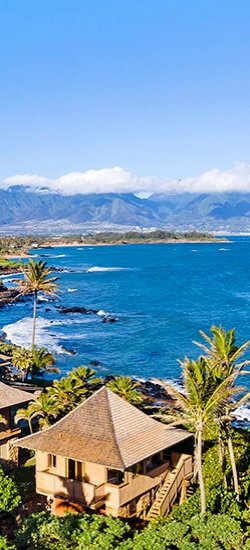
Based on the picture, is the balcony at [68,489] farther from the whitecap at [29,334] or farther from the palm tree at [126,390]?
the whitecap at [29,334]

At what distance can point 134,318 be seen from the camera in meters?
86.7

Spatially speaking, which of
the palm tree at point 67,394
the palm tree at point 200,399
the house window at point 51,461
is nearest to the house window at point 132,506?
the palm tree at point 200,399

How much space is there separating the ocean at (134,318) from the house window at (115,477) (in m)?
32.5

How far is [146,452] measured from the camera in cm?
2222

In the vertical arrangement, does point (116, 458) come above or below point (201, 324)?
above

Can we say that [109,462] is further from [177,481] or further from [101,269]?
[101,269]

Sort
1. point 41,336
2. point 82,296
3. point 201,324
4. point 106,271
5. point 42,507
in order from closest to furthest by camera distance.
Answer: point 42,507 → point 41,336 → point 201,324 → point 82,296 → point 106,271

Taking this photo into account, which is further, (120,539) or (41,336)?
(41,336)

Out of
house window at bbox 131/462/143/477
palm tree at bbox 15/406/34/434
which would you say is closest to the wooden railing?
house window at bbox 131/462/143/477

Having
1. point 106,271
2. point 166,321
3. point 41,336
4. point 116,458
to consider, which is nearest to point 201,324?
point 166,321

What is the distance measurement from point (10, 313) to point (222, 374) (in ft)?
232

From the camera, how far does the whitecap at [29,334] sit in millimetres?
67125

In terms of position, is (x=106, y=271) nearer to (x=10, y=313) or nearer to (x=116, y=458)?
(x=10, y=313)

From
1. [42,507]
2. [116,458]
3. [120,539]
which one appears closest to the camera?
[120,539]
